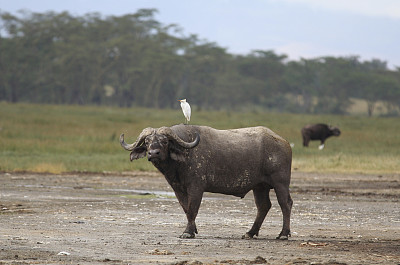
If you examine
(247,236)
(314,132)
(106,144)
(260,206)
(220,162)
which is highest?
(220,162)

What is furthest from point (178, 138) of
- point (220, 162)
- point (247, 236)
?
point (247, 236)

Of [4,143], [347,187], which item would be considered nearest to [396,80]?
[4,143]

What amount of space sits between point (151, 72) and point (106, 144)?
5816 cm

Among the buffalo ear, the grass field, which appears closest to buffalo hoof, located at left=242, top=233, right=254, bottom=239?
the buffalo ear

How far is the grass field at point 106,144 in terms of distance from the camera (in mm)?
28109

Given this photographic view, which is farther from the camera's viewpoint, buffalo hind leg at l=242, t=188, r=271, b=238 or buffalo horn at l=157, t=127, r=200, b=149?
buffalo hind leg at l=242, t=188, r=271, b=238

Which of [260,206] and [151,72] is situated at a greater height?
[260,206]

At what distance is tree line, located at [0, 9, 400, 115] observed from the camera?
8925 centimetres

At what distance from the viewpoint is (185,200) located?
11945 mm

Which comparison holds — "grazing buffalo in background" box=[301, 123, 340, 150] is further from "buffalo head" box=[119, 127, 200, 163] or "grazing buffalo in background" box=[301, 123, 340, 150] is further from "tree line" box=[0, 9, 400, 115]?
"tree line" box=[0, 9, 400, 115]

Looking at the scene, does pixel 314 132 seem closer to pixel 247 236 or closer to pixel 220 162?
pixel 220 162

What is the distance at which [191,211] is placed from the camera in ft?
38.0

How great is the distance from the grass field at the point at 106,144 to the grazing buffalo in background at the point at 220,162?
571 inches

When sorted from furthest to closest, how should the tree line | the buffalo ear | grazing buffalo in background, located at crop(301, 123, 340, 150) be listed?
the tree line, grazing buffalo in background, located at crop(301, 123, 340, 150), the buffalo ear
